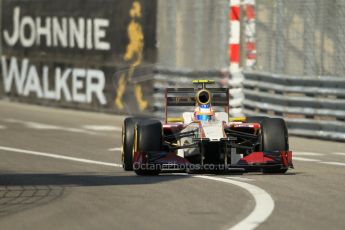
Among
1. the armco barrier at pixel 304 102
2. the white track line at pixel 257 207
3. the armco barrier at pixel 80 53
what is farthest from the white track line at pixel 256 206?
the armco barrier at pixel 80 53

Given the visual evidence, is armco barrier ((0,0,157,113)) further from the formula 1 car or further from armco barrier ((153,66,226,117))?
the formula 1 car

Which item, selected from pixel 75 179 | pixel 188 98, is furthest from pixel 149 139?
pixel 188 98

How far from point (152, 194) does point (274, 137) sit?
2689 mm

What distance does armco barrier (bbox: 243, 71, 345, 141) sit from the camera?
800 inches

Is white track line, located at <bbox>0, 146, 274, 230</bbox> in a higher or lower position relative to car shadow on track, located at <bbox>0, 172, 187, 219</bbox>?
higher

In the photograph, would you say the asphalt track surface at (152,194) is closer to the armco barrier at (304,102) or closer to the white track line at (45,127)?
the armco barrier at (304,102)

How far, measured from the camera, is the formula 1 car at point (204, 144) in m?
13.7

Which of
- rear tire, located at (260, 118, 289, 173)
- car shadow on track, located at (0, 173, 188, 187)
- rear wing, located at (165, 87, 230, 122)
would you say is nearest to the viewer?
car shadow on track, located at (0, 173, 188, 187)

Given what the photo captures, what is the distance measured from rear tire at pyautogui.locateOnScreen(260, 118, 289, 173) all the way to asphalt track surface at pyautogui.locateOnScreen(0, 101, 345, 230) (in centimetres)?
35

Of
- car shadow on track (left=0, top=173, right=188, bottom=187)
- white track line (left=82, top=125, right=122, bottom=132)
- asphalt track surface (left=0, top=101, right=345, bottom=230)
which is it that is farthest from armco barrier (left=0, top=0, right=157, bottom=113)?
car shadow on track (left=0, top=173, right=188, bottom=187)

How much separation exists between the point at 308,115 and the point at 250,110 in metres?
2.23

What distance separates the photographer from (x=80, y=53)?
93.5 feet

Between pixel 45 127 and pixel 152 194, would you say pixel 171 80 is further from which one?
pixel 152 194

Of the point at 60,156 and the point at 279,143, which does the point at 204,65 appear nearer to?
the point at 60,156
